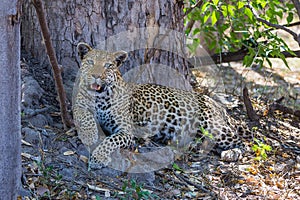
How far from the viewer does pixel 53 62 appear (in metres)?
5.53

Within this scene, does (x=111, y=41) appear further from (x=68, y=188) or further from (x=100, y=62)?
(x=68, y=188)

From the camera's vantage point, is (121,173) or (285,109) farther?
(285,109)

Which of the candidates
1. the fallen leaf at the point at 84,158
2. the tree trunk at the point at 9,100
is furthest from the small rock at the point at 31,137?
the tree trunk at the point at 9,100

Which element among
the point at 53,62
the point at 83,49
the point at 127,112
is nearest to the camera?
the point at 53,62

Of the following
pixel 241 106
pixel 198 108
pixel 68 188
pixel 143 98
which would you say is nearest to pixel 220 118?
pixel 198 108

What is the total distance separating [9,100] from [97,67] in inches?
75.0

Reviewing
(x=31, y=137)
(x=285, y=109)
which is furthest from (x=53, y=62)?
(x=285, y=109)

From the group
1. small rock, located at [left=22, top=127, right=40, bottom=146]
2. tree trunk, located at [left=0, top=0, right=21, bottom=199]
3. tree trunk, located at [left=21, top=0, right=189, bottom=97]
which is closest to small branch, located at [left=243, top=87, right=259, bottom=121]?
tree trunk, located at [left=21, top=0, right=189, bottom=97]

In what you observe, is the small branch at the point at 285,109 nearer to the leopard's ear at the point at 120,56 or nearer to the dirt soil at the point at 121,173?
the dirt soil at the point at 121,173

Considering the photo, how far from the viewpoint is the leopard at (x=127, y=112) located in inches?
236

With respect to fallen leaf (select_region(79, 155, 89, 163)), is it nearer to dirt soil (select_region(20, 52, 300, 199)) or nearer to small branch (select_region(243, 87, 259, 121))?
Answer: dirt soil (select_region(20, 52, 300, 199))

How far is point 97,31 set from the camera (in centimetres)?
682

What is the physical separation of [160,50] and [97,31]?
0.91 metres

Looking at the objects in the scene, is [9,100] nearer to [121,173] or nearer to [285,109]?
[121,173]
